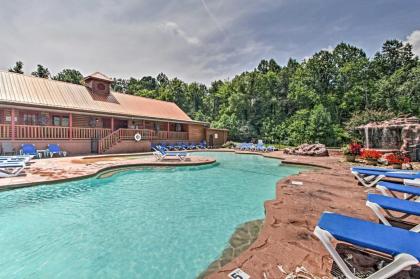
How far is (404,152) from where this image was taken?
1054 centimetres

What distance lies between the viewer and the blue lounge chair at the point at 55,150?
12.6 meters

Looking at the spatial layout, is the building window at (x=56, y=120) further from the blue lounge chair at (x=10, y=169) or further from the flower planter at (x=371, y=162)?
the flower planter at (x=371, y=162)

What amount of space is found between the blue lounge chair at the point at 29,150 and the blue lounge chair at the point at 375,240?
15.1 meters

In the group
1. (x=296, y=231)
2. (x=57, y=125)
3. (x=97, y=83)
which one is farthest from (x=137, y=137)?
(x=296, y=231)

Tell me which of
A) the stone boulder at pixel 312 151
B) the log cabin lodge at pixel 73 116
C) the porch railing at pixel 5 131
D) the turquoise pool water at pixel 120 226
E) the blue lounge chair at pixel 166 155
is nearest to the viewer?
the turquoise pool water at pixel 120 226

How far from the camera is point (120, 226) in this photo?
164 inches

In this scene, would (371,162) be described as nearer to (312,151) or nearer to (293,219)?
(312,151)

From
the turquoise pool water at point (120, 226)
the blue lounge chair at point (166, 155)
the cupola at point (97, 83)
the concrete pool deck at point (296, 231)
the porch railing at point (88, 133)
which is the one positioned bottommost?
the turquoise pool water at point (120, 226)

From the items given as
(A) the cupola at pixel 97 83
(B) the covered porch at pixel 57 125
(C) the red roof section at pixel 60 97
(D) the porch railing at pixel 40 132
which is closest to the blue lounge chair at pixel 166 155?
(B) the covered porch at pixel 57 125

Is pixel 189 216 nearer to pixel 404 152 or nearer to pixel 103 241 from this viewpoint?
pixel 103 241

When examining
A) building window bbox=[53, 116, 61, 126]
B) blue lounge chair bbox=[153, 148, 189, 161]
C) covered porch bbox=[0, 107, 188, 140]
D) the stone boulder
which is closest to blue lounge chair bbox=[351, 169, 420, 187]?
blue lounge chair bbox=[153, 148, 189, 161]

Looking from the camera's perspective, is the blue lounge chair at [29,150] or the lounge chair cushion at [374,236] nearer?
the lounge chair cushion at [374,236]

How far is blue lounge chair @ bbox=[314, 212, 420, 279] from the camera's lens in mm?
1678

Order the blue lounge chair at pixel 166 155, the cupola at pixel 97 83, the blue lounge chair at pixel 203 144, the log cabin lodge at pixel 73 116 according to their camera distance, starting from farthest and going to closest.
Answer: the blue lounge chair at pixel 203 144 → the cupola at pixel 97 83 → the blue lounge chair at pixel 166 155 → the log cabin lodge at pixel 73 116
